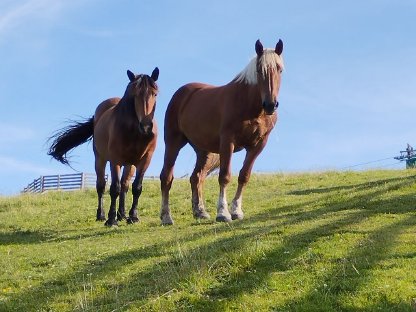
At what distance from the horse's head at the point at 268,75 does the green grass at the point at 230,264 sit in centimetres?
177

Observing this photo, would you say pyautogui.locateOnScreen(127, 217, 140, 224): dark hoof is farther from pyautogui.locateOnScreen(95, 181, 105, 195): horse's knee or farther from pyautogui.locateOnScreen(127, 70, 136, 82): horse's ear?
pyautogui.locateOnScreen(127, 70, 136, 82): horse's ear

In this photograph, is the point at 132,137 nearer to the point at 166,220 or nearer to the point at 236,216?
the point at 166,220

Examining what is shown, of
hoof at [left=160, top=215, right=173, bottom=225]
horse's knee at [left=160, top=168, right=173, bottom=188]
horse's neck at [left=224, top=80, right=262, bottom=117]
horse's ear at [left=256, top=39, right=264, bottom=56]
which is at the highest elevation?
horse's ear at [left=256, top=39, right=264, bottom=56]

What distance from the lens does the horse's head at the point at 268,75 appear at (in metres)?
9.68

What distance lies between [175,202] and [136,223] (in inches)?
140

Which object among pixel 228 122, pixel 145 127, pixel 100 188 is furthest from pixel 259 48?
pixel 100 188

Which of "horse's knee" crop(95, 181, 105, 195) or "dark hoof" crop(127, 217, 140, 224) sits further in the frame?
"horse's knee" crop(95, 181, 105, 195)

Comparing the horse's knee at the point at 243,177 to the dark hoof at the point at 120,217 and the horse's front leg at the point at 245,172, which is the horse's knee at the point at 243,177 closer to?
the horse's front leg at the point at 245,172

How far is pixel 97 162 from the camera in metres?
15.3

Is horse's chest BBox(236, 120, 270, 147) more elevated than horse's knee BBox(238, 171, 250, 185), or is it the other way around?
horse's chest BBox(236, 120, 270, 147)

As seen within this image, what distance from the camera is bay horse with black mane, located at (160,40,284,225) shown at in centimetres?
999

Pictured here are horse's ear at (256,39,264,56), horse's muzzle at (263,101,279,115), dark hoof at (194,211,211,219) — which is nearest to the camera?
horse's muzzle at (263,101,279,115)

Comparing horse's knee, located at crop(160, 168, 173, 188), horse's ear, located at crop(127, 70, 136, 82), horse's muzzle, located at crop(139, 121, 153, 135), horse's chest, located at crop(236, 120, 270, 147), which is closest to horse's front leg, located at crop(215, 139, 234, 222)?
horse's chest, located at crop(236, 120, 270, 147)

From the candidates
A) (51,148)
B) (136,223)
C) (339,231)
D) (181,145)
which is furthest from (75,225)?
(339,231)
